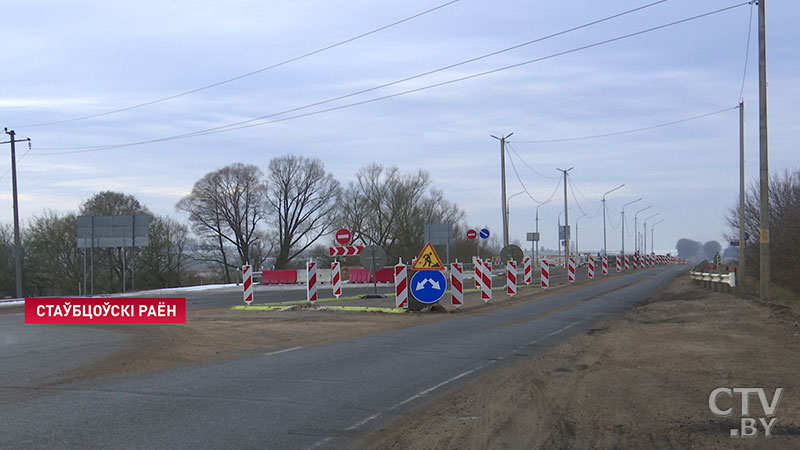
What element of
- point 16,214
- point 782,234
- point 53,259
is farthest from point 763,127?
point 53,259

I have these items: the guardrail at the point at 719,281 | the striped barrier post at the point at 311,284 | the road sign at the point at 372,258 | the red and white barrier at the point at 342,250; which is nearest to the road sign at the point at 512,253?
the guardrail at the point at 719,281

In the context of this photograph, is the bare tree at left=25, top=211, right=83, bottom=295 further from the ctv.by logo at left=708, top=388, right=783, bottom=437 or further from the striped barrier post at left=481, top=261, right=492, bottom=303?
the ctv.by logo at left=708, top=388, right=783, bottom=437

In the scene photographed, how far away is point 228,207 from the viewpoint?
77062 millimetres

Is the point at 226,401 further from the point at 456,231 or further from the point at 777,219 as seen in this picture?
the point at 456,231

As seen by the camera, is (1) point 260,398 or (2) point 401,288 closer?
(1) point 260,398

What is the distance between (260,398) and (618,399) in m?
4.22

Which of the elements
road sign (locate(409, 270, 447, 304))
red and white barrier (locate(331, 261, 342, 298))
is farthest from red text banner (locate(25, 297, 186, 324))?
road sign (locate(409, 270, 447, 304))

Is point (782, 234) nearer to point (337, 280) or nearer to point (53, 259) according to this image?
point (337, 280)

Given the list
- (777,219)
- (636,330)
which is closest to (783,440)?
(636,330)

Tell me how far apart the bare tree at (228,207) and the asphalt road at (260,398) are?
63.5 meters

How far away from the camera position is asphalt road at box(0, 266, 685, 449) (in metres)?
7.25

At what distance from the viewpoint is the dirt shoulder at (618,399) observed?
23.0 ft

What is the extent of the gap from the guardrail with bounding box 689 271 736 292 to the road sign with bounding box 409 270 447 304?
14986mm

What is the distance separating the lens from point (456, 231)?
3575 inches
